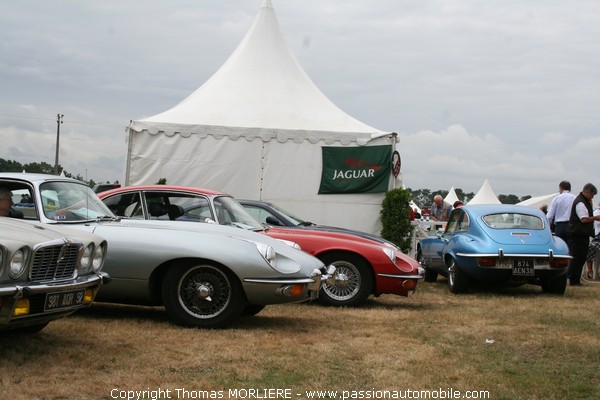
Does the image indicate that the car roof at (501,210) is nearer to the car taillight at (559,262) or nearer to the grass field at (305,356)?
the car taillight at (559,262)

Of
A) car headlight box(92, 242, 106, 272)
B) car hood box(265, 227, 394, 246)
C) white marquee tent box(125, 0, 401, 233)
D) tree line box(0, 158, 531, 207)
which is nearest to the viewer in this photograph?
car headlight box(92, 242, 106, 272)

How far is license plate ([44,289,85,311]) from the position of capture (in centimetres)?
552

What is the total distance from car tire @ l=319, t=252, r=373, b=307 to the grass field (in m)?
0.41

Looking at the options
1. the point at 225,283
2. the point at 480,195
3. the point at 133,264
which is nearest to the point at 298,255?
the point at 225,283

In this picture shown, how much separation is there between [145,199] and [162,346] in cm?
289

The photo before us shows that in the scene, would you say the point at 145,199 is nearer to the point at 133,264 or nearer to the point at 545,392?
the point at 133,264

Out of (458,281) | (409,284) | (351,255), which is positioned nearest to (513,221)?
(458,281)

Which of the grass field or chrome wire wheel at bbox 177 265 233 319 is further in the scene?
chrome wire wheel at bbox 177 265 233 319

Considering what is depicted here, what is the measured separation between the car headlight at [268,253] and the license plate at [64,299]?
1.77 metres

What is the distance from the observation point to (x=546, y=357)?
660 cm

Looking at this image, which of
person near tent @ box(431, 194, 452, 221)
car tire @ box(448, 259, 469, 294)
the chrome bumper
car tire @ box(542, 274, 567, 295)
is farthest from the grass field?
person near tent @ box(431, 194, 452, 221)

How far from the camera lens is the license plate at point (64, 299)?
5523 mm

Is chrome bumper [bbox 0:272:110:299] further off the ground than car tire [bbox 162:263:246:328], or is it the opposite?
chrome bumper [bbox 0:272:110:299]

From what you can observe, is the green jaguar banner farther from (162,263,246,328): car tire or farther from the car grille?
the car grille
